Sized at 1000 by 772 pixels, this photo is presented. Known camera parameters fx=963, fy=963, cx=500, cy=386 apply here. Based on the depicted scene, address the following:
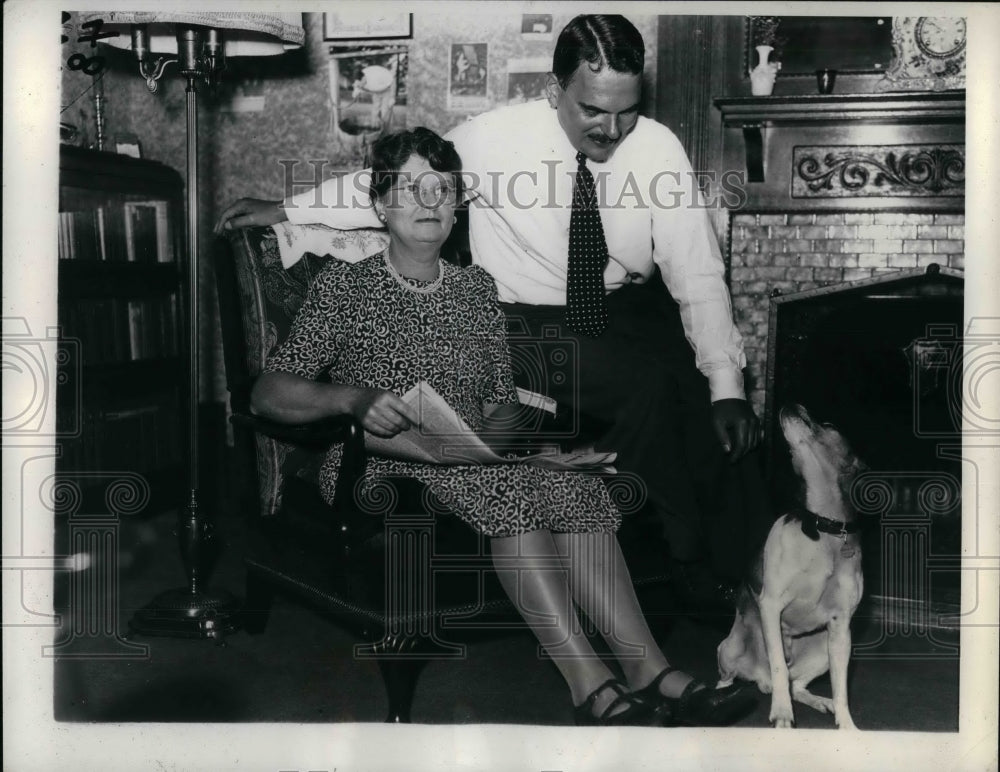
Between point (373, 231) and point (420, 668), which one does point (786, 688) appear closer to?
point (420, 668)

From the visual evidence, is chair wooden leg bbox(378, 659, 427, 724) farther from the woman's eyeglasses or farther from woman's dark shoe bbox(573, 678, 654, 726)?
the woman's eyeglasses

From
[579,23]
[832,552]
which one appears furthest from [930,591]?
[579,23]

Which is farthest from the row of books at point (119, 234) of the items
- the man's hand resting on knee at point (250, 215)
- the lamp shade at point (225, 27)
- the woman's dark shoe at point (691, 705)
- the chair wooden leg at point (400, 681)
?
the woman's dark shoe at point (691, 705)

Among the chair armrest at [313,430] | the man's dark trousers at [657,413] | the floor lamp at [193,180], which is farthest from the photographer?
the floor lamp at [193,180]

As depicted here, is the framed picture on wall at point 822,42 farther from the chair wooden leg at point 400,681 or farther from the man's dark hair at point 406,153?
the chair wooden leg at point 400,681

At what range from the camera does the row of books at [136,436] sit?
2.85 metres

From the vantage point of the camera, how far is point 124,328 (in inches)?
120

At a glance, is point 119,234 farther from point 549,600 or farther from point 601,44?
point 549,600

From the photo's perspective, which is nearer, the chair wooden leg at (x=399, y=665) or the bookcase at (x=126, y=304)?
the chair wooden leg at (x=399, y=665)

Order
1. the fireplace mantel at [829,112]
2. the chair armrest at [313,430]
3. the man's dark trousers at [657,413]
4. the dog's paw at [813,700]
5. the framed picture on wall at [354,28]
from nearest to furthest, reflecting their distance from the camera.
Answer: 1. the chair armrest at [313,430]
2. the dog's paw at [813,700]
3. the man's dark trousers at [657,413]
4. the fireplace mantel at [829,112]
5. the framed picture on wall at [354,28]

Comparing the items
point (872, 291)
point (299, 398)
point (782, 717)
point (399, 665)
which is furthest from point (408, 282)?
point (872, 291)

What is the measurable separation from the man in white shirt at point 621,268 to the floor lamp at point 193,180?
423 mm

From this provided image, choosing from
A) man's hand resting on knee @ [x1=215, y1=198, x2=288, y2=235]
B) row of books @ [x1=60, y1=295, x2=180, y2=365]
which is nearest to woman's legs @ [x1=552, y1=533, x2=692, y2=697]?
man's hand resting on knee @ [x1=215, y1=198, x2=288, y2=235]

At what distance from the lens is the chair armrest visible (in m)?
1.89
